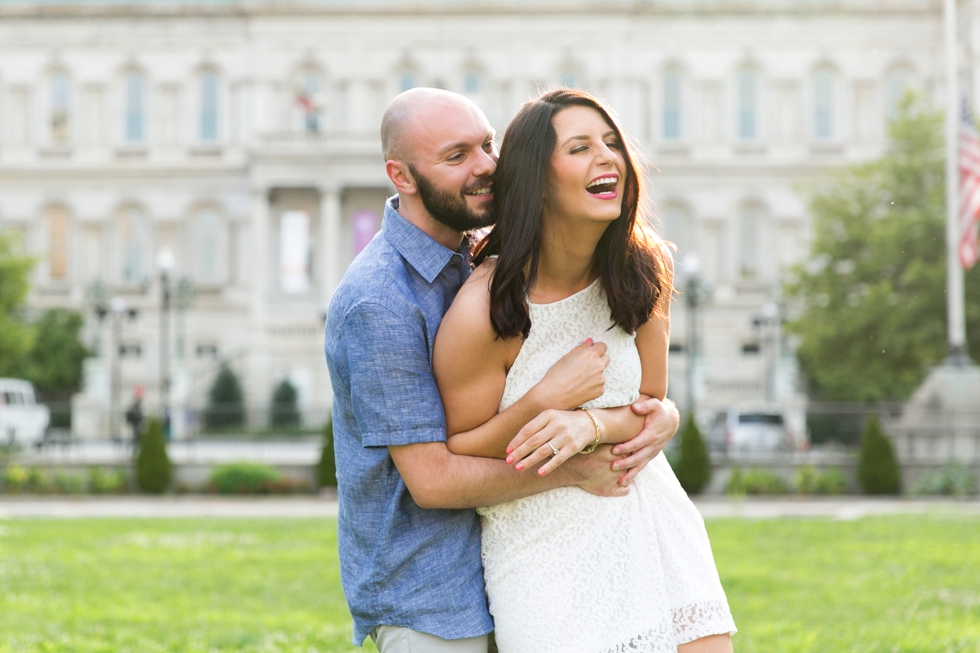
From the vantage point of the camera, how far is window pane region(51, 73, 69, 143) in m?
48.7

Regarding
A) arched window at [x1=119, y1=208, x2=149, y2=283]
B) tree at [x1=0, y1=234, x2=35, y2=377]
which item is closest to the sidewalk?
tree at [x1=0, y1=234, x2=35, y2=377]

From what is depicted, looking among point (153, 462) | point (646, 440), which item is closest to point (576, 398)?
point (646, 440)

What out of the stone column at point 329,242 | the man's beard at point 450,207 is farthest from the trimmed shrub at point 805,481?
the stone column at point 329,242

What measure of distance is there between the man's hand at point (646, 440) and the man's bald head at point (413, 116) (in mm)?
1019

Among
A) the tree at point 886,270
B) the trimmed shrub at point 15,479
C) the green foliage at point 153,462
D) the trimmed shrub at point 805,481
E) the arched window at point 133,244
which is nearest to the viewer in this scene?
the trimmed shrub at point 805,481

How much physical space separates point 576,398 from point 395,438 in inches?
20.8

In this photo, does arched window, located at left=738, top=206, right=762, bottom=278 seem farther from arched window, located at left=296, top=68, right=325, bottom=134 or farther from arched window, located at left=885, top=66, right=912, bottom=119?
arched window, located at left=296, top=68, right=325, bottom=134

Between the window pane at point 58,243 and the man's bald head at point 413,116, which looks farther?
the window pane at point 58,243

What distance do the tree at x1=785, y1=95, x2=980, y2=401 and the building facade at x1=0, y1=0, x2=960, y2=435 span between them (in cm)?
1424

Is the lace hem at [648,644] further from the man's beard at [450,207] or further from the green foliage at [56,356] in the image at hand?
the green foliage at [56,356]

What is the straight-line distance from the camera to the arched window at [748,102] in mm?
47875

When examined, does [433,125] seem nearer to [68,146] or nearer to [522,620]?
[522,620]

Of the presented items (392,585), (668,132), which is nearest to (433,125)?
(392,585)

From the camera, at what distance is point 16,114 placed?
48688 mm
